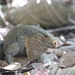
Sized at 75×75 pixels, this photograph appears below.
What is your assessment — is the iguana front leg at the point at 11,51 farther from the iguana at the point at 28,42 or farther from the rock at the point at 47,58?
the rock at the point at 47,58

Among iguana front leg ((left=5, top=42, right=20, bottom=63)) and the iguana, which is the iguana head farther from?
iguana front leg ((left=5, top=42, right=20, bottom=63))

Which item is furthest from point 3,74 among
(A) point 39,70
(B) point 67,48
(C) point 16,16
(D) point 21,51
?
(C) point 16,16

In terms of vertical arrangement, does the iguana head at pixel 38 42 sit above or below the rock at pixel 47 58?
above

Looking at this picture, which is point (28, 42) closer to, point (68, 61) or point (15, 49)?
point (15, 49)

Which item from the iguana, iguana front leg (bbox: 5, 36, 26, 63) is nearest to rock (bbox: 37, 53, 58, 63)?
the iguana

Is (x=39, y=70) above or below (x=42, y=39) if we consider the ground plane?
below

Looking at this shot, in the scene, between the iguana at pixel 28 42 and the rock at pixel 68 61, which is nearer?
the rock at pixel 68 61

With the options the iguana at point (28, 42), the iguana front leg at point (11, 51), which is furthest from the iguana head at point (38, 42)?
the iguana front leg at point (11, 51)

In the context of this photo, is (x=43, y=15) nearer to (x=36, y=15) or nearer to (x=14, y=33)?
(x=36, y=15)

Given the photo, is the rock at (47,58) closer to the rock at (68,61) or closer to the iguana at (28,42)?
the iguana at (28,42)
